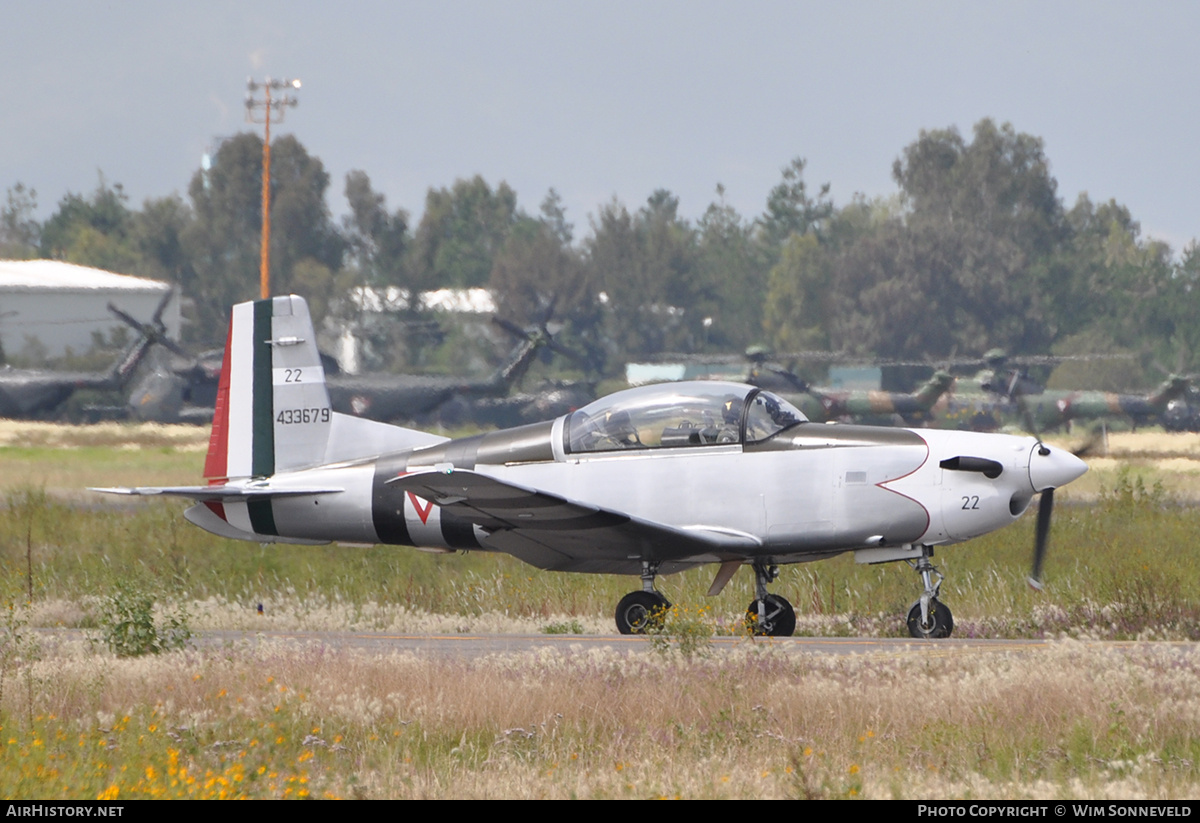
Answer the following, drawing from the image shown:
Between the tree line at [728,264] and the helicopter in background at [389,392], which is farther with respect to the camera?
the tree line at [728,264]

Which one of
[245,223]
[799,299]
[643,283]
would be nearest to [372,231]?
[245,223]

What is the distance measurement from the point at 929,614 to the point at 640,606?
2.52m

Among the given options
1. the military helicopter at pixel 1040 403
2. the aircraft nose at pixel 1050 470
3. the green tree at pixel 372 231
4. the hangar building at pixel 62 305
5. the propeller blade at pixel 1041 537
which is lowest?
the propeller blade at pixel 1041 537

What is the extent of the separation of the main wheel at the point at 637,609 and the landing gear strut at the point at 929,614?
2148mm

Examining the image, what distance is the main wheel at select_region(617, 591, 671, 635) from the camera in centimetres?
1228

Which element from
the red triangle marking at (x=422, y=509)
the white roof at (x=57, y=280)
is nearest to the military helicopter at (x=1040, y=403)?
the red triangle marking at (x=422, y=509)

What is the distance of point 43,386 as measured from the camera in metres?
44.7

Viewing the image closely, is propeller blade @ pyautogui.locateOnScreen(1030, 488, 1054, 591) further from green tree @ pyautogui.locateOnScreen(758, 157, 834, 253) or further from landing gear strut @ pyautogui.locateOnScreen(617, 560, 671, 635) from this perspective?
green tree @ pyautogui.locateOnScreen(758, 157, 834, 253)

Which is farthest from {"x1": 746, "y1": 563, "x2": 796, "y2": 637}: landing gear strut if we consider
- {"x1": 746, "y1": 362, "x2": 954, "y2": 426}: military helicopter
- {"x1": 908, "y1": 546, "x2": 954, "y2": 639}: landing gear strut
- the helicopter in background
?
{"x1": 746, "y1": 362, "x2": 954, "y2": 426}: military helicopter

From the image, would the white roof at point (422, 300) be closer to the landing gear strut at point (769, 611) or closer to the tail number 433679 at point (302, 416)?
the tail number 433679 at point (302, 416)

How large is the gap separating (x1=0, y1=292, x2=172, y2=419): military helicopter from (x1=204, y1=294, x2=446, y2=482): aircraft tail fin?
32.3 meters

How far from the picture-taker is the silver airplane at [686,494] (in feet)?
38.3

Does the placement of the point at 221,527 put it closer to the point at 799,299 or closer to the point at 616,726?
the point at 616,726

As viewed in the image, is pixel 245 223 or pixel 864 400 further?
pixel 245 223
